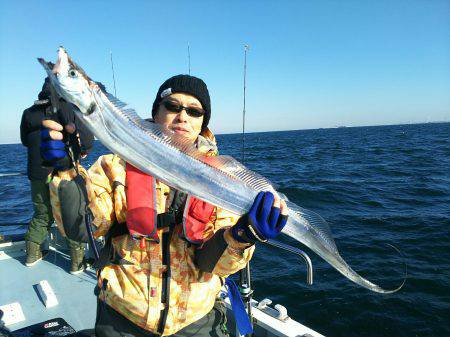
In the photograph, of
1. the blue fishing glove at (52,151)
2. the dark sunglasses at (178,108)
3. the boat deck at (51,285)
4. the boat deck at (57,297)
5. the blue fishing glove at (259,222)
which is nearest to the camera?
the blue fishing glove at (52,151)

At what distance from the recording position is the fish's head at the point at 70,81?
7.47ft

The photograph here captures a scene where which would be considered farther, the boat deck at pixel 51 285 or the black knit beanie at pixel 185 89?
the boat deck at pixel 51 285

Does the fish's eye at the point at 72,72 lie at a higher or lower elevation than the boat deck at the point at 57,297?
higher

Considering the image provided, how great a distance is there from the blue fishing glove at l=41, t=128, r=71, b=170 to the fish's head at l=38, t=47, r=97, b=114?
33cm

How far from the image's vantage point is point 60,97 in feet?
7.86

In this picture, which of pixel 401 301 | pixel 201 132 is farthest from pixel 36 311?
pixel 401 301

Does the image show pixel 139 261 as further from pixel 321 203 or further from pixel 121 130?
pixel 321 203

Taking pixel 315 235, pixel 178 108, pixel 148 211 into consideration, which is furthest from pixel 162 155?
pixel 315 235

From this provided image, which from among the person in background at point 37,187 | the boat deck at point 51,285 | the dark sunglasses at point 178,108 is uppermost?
the dark sunglasses at point 178,108

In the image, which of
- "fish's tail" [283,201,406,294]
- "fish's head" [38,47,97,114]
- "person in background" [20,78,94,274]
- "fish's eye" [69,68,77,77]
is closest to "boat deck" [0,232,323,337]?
"person in background" [20,78,94,274]

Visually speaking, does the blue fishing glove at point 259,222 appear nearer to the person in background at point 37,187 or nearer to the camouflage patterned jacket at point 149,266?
the camouflage patterned jacket at point 149,266

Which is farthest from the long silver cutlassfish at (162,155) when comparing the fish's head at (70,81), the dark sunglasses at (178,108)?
the dark sunglasses at (178,108)

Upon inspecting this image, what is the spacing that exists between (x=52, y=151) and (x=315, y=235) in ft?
8.08

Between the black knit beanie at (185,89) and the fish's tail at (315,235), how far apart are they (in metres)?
1.41
